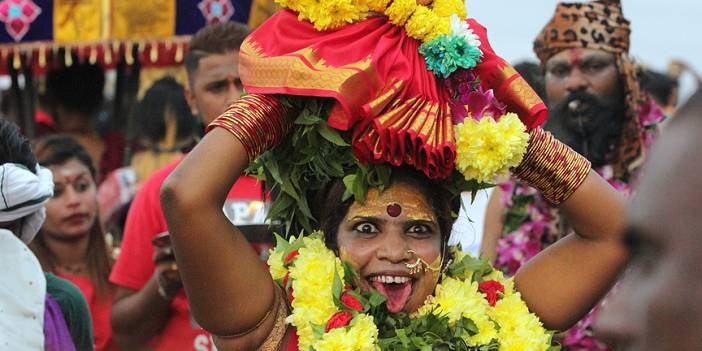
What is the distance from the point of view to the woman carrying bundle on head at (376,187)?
11.3ft

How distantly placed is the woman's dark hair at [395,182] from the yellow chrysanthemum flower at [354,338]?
1.03 ft

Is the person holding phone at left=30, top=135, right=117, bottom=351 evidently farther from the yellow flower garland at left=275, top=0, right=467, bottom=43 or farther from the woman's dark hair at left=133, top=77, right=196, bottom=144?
the yellow flower garland at left=275, top=0, right=467, bottom=43

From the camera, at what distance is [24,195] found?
423cm

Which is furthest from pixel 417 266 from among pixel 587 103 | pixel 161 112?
pixel 161 112

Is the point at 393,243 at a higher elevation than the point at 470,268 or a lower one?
higher

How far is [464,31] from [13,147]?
1.67 m

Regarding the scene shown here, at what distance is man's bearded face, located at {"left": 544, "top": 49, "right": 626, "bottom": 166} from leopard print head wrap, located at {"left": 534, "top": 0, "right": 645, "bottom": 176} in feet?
0.13

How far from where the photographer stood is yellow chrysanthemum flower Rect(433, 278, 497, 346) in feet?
12.0

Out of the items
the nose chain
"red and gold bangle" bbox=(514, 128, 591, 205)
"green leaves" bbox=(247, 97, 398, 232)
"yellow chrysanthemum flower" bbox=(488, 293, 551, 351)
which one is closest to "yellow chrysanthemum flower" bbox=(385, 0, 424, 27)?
"green leaves" bbox=(247, 97, 398, 232)

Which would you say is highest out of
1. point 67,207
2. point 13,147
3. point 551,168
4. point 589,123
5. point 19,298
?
point 551,168

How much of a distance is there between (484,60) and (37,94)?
8579 mm

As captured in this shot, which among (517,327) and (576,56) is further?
(576,56)

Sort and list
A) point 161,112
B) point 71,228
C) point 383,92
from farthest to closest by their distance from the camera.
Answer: point 161,112 < point 71,228 < point 383,92

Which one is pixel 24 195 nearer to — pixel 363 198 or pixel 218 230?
pixel 218 230
